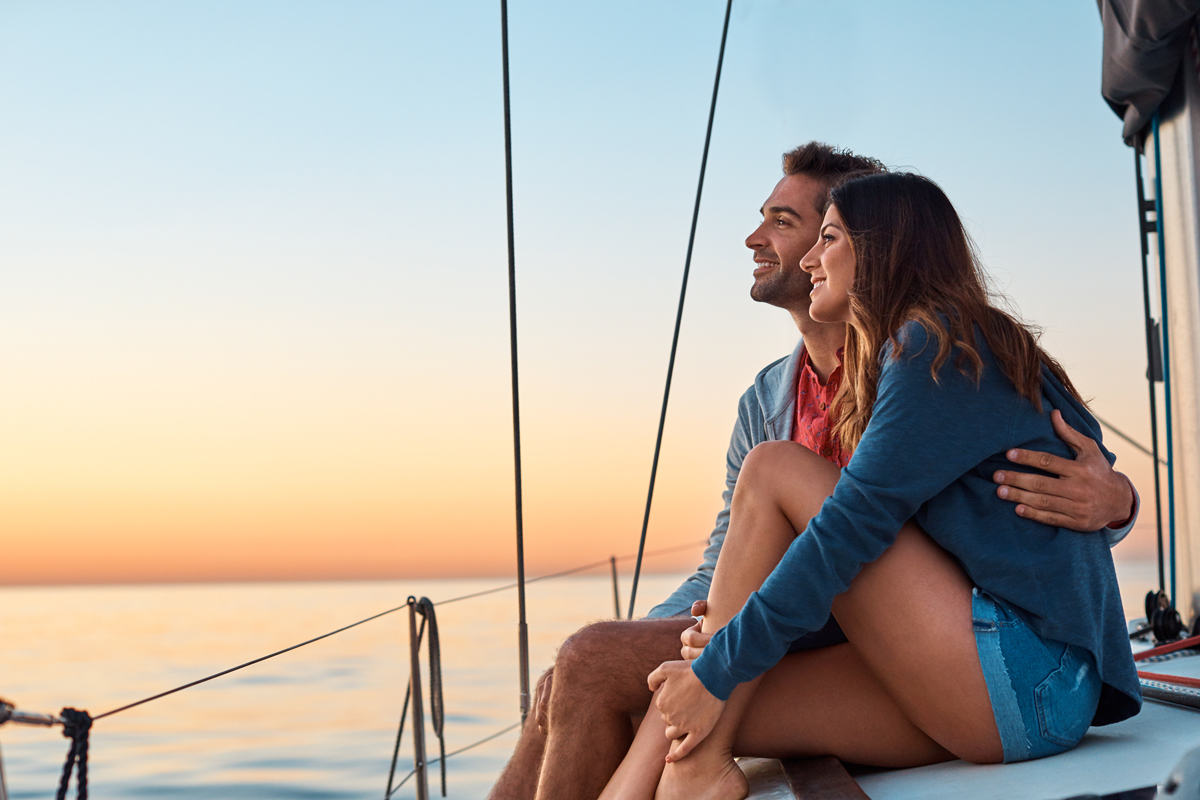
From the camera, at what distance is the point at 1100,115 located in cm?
239

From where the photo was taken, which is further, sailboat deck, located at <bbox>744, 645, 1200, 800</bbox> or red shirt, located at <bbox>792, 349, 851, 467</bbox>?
red shirt, located at <bbox>792, 349, 851, 467</bbox>

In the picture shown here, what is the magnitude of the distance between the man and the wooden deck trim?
0.43 feet

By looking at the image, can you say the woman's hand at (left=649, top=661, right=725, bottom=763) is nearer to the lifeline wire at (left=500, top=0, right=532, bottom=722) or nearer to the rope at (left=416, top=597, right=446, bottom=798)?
the lifeline wire at (left=500, top=0, right=532, bottom=722)

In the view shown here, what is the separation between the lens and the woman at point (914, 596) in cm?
78

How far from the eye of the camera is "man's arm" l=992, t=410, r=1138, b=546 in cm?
80

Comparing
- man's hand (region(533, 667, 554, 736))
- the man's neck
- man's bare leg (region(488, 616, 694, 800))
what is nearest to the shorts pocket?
man's bare leg (region(488, 616, 694, 800))

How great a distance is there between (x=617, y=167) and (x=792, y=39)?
852 millimetres

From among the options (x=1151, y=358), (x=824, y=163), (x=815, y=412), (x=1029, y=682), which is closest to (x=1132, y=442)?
(x=1151, y=358)

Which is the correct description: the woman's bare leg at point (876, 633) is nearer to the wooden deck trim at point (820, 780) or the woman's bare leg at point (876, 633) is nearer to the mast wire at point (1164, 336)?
the wooden deck trim at point (820, 780)

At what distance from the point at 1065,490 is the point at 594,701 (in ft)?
1.70

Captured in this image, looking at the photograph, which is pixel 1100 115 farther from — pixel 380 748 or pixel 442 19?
pixel 380 748

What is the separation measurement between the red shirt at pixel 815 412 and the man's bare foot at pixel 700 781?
528 millimetres

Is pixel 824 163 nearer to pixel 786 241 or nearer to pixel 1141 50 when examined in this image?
pixel 786 241

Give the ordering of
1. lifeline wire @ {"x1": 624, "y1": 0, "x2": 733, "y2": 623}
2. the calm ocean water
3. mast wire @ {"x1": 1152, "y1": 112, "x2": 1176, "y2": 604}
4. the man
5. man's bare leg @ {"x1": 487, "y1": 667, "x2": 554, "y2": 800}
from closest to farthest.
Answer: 1. the man
2. man's bare leg @ {"x1": 487, "y1": 667, "x2": 554, "y2": 800}
3. lifeline wire @ {"x1": 624, "y1": 0, "x2": 733, "y2": 623}
4. mast wire @ {"x1": 1152, "y1": 112, "x2": 1176, "y2": 604}
5. the calm ocean water
